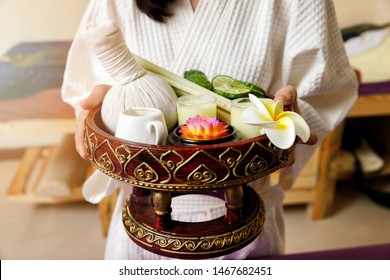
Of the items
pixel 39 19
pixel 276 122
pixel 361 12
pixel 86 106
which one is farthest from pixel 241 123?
pixel 361 12

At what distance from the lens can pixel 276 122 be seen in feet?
1.07

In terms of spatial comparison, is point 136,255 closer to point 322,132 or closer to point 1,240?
point 322,132

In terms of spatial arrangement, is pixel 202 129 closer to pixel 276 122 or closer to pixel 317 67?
pixel 276 122

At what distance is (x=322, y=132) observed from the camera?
0.57 meters

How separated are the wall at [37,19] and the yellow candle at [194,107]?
1.51 meters

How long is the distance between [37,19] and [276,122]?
1687mm

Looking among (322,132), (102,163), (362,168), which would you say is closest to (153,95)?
(102,163)

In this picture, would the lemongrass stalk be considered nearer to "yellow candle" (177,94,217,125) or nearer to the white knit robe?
"yellow candle" (177,94,217,125)

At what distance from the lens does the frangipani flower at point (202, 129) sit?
0.33m

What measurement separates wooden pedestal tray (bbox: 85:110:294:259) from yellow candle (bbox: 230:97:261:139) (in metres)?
0.02

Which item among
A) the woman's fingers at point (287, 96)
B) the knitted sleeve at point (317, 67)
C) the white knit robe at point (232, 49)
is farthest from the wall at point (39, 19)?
the woman's fingers at point (287, 96)

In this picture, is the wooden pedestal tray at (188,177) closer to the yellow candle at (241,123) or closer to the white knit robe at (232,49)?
the yellow candle at (241,123)

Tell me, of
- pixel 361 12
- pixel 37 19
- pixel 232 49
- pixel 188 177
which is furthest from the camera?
pixel 361 12
